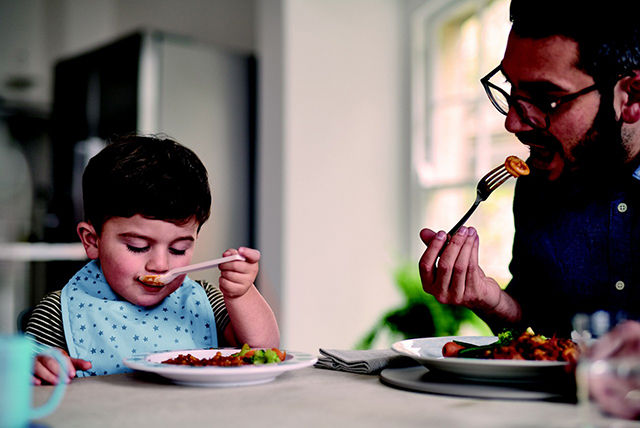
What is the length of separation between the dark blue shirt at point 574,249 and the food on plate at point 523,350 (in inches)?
13.1

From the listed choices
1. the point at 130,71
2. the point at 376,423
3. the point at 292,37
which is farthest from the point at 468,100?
the point at 376,423

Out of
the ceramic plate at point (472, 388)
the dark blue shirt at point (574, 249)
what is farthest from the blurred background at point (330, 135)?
the ceramic plate at point (472, 388)

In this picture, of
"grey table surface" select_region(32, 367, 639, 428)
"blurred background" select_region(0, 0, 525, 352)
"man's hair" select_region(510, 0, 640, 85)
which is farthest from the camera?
"blurred background" select_region(0, 0, 525, 352)

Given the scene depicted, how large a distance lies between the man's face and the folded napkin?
1.80 ft

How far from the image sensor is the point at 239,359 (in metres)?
1.22

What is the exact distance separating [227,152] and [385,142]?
105 centimetres

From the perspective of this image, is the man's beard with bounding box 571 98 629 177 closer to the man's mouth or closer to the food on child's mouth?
the man's mouth

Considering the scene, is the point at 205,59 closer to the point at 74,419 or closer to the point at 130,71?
the point at 130,71

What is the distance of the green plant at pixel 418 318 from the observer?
147 inches

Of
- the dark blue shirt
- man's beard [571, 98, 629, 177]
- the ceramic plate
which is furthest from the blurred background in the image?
the ceramic plate

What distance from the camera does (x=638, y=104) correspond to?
1433 millimetres

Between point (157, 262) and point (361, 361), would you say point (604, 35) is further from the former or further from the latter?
point (157, 262)

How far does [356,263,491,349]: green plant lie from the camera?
147 inches

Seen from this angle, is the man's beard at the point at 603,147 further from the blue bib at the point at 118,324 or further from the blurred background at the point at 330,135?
the blurred background at the point at 330,135
